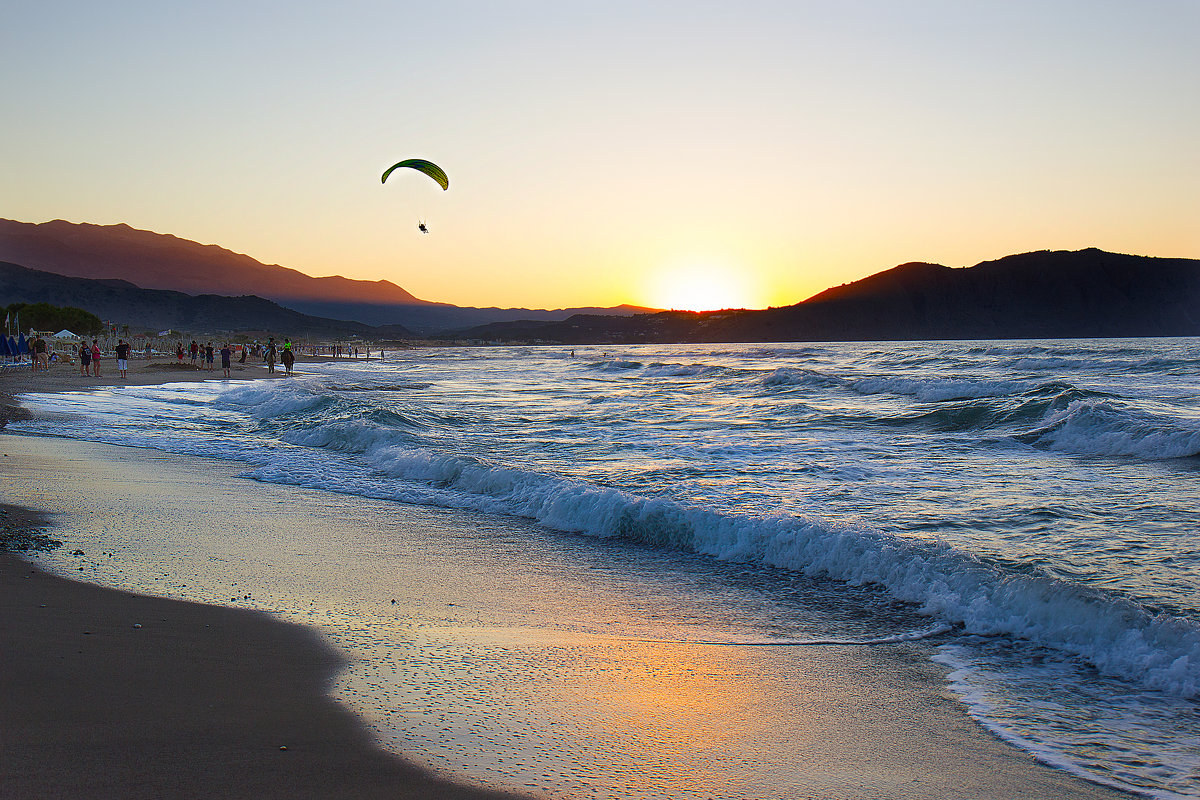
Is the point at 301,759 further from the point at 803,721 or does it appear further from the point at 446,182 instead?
the point at 446,182

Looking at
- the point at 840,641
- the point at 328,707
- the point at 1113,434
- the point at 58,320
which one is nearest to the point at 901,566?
the point at 840,641

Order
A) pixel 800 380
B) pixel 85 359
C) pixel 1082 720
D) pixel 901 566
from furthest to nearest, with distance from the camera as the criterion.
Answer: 1. pixel 85 359
2. pixel 800 380
3. pixel 901 566
4. pixel 1082 720

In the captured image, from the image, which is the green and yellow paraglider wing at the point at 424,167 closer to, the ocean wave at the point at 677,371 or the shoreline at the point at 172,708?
the shoreline at the point at 172,708

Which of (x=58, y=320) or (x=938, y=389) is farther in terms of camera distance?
(x=58, y=320)

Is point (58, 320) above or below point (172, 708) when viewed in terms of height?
above

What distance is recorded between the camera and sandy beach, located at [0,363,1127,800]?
3.23 metres

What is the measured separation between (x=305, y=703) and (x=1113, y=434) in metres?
15.0

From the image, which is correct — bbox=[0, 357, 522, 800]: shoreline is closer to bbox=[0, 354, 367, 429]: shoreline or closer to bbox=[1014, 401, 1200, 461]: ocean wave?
bbox=[1014, 401, 1200, 461]: ocean wave

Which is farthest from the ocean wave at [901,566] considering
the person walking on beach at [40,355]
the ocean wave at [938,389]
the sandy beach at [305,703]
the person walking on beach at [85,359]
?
the person walking on beach at [40,355]

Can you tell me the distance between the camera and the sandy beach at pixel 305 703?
3.23 metres

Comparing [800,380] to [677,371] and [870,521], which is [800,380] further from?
[870,521]

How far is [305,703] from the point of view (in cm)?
402

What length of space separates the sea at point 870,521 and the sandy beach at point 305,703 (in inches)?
13.0

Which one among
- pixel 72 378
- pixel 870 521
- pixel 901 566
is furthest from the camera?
pixel 72 378
